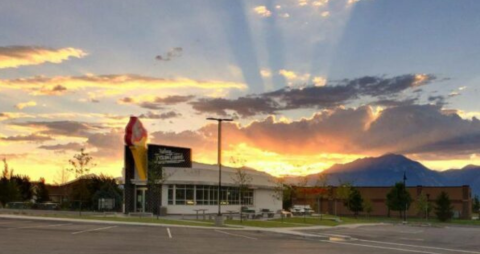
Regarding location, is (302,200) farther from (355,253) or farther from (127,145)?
(355,253)

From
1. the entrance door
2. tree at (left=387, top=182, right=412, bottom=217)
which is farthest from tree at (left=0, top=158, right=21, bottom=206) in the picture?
tree at (left=387, top=182, right=412, bottom=217)

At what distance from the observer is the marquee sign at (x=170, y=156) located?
63.1 m

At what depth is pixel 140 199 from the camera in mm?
63500

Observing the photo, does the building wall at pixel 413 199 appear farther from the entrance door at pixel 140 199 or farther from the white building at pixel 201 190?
the entrance door at pixel 140 199

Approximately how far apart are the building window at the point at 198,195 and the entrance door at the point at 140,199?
2831 mm

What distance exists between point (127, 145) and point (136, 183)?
4.28 m

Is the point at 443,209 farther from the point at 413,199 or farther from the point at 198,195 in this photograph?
the point at 198,195

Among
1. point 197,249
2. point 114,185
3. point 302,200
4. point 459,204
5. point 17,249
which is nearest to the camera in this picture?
point 17,249

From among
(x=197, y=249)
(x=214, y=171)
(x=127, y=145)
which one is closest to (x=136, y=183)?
(x=127, y=145)

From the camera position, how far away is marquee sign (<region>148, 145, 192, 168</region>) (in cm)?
6308

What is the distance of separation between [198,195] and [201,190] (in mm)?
790

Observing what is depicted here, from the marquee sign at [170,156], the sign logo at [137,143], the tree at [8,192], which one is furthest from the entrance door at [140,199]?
the tree at [8,192]

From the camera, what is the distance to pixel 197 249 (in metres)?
24.0

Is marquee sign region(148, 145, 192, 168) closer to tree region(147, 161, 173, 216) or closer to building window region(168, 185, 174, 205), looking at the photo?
tree region(147, 161, 173, 216)
